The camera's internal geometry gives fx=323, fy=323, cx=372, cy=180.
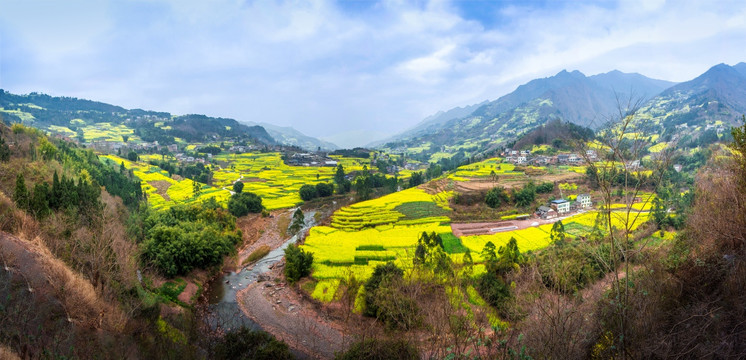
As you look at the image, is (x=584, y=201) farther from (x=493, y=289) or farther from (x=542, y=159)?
(x=493, y=289)

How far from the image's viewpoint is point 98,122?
12556cm

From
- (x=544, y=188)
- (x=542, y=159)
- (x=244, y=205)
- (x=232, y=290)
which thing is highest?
(x=542, y=159)

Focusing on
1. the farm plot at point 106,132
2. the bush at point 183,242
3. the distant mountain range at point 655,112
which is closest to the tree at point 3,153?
the bush at point 183,242

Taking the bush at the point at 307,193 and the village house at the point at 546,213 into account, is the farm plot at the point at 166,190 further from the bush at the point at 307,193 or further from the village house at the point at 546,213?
the village house at the point at 546,213

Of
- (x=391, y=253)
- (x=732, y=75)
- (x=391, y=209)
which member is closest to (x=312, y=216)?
(x=391, y=209)

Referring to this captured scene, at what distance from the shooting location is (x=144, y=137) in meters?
104

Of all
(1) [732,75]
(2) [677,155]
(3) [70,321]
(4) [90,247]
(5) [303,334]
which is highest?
(1) [732,75]

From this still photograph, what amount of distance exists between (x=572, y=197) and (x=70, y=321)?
148 feet

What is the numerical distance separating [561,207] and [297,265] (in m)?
29.9

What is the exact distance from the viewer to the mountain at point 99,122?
10251 centimetres

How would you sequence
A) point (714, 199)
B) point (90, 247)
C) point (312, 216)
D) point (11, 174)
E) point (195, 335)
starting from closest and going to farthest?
point (714, 199) < point (195, 335) < point (90, 247) < point (11, 174) < point (312, 216)

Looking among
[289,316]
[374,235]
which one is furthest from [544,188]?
[289,316]

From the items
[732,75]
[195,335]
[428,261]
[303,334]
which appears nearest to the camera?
[195,335]

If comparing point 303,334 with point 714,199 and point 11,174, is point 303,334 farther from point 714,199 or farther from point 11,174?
point 11,174
